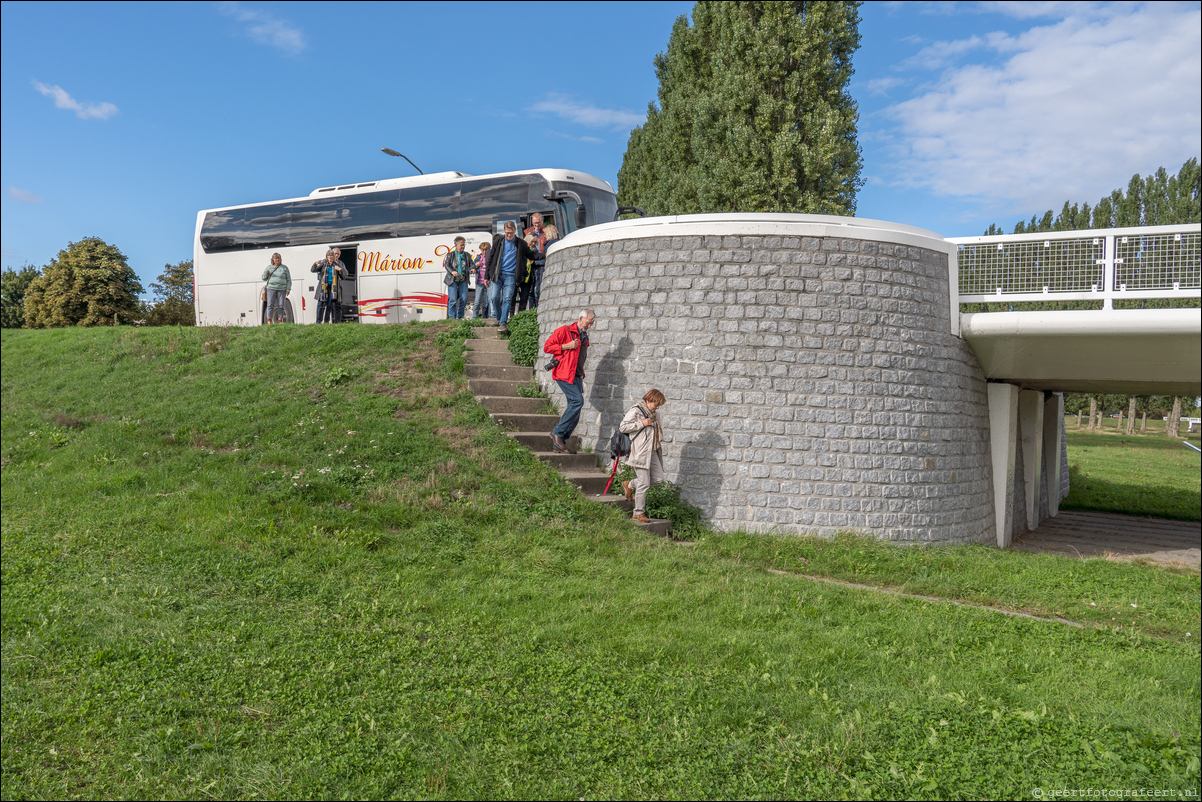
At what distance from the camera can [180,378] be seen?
13781 mm

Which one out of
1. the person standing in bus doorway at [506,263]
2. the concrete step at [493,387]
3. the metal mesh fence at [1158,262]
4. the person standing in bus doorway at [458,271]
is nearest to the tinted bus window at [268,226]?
the person standing in bus doorway at [458,271]

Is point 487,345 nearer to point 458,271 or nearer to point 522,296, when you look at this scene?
point 522,296

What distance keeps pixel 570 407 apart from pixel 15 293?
91.6 feet

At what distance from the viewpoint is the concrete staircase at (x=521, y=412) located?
10.5 m

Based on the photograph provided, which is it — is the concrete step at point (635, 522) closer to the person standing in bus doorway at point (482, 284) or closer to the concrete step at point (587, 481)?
the concrete step at point (587, 481)

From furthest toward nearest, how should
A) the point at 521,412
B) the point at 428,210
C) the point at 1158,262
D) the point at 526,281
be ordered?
the point at 428,210 < the point at 526,281 < the point at 521,412 < the point at 1158,262

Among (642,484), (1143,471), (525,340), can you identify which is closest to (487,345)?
(525,340)

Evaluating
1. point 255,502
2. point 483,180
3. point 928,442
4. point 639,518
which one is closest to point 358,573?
point 255,502

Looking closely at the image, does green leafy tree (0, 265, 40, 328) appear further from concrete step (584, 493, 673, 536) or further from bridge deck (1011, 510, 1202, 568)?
bridge deck (1011, 510, 1202, 568)

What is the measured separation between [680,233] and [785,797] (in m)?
7.86

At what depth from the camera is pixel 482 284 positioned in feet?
53.3

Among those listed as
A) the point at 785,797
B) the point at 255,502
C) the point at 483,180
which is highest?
the point at 483,180

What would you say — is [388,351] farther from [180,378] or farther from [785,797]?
[785,797]

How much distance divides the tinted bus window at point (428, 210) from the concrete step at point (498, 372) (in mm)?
6846
